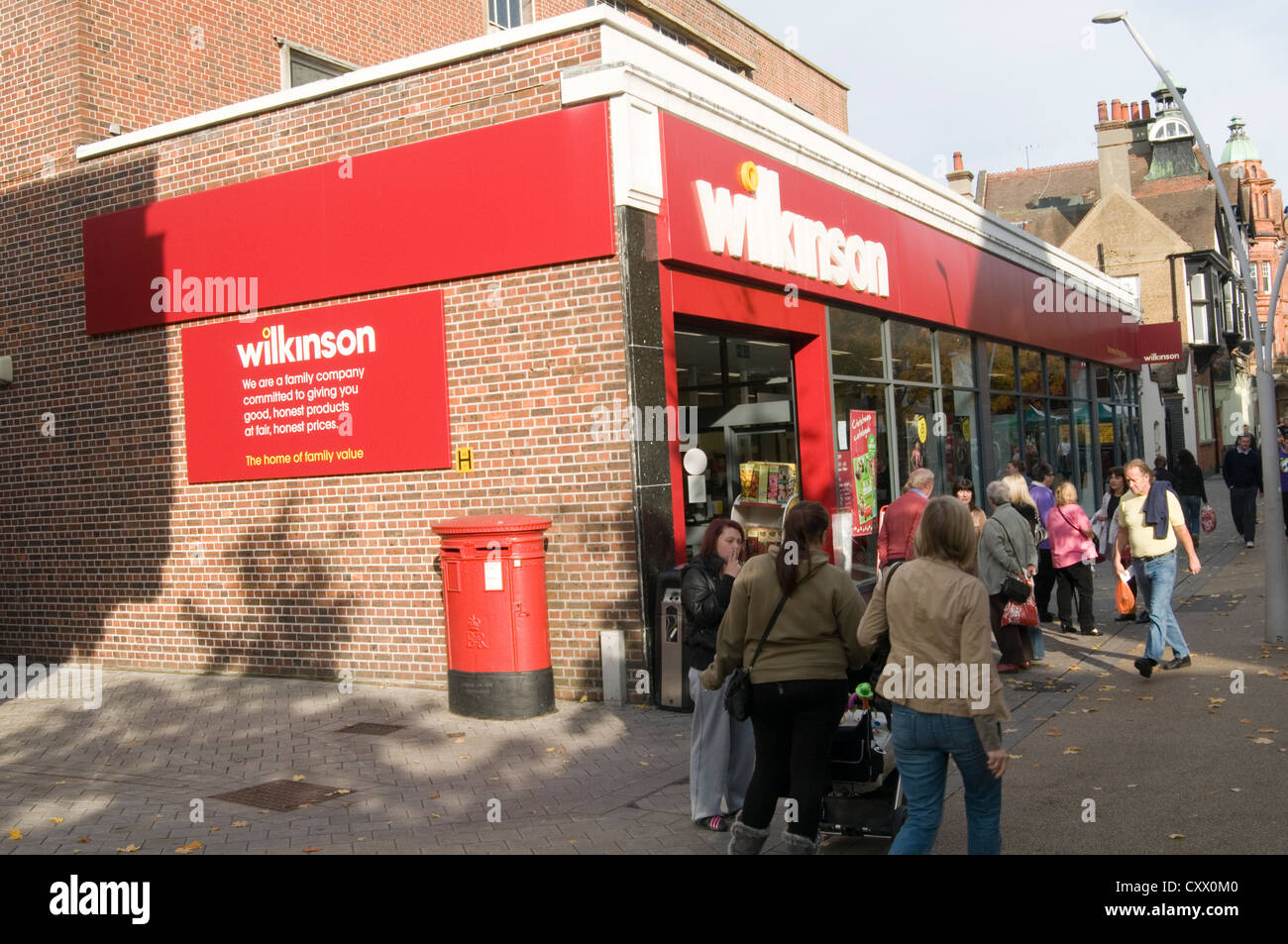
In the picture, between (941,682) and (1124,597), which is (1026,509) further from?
(941,682)

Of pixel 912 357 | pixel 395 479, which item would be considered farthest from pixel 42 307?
pixel 912 357

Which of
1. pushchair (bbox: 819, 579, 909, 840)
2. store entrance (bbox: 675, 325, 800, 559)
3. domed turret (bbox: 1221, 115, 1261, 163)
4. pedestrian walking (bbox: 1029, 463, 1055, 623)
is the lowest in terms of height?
pushchair (bbox: 819, 579, 909, 840)

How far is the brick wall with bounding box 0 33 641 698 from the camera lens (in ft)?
31.4

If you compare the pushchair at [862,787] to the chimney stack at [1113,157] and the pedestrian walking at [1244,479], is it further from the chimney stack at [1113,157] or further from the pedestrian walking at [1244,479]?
the chimney stack at [1113,157]

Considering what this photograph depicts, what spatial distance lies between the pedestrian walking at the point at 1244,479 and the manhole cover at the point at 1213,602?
18.0 feet

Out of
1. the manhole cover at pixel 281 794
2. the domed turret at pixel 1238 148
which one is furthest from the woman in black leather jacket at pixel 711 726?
the domed turret at pixel 1238 148

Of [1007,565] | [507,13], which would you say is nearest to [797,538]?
[1007,565]

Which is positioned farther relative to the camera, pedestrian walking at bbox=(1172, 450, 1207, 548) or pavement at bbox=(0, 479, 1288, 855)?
pedestrian walking at bbox=(1172, 450, 1207, 548)

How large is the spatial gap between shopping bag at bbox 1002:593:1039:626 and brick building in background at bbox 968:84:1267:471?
2317cm

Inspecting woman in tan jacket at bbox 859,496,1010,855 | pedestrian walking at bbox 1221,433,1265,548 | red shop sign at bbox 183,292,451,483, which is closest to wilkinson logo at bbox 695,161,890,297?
red shop sign at bbox 183,292,451,483

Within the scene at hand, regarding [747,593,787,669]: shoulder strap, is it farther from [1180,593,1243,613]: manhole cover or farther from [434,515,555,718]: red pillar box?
[1180,593,1243,613]: manhole cover

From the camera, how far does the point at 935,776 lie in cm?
464

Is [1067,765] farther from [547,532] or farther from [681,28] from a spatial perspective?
[681,28]

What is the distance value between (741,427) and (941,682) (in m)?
8.11
